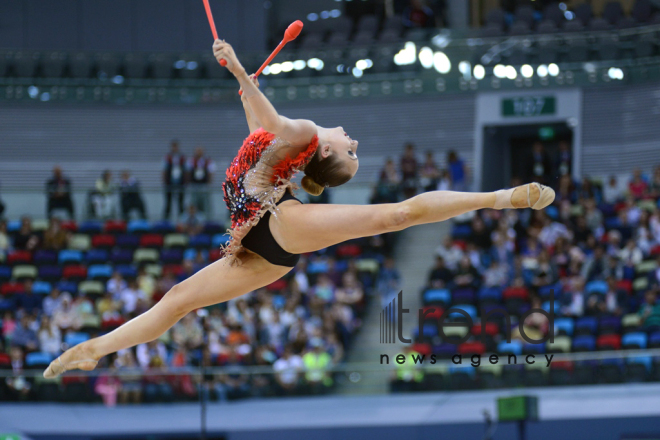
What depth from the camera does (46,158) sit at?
17547 millimetres

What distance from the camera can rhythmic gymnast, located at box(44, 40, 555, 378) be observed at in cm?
395

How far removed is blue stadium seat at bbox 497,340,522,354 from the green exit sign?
7542mm

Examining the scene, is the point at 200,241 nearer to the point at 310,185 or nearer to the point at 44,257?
the point at 44,257

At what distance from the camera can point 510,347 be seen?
32.4 feet

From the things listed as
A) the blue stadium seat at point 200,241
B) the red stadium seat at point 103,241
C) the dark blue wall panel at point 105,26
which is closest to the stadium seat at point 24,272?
the red stadium seat at point 103,241

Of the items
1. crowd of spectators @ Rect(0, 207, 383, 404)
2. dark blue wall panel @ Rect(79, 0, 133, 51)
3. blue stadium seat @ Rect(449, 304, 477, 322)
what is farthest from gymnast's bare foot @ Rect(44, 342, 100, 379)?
dark blue wall panel @ Rect(79, 0, 133, 51)

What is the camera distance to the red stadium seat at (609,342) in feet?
32.6

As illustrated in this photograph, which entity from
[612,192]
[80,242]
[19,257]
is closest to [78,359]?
[19,257]

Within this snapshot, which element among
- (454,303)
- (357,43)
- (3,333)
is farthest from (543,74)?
(3,333)

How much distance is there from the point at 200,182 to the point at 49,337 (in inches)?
177

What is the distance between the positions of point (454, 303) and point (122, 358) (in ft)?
14.4

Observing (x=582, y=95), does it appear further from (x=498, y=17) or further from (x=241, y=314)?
(x=241, y=314)

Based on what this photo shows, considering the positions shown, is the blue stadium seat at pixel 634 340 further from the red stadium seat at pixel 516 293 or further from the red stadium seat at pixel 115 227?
the red stadium seat at pixel 115 227

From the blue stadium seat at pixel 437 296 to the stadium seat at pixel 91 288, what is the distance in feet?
15.2
